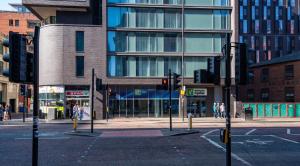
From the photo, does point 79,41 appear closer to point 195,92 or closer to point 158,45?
point 158,45

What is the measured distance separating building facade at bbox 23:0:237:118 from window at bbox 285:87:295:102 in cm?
1263

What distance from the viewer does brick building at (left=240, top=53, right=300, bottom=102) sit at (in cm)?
6084

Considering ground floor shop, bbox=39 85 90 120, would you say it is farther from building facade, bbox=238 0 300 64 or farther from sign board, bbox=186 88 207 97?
building facade, bbox=238 0 300 64

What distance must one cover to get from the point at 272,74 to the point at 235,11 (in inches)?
644

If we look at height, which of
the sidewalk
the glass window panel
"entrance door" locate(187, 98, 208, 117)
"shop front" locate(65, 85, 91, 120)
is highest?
the glass window panel

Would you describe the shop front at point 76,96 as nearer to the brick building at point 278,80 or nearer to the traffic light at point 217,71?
the brick building at point 278,80

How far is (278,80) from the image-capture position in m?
64.4

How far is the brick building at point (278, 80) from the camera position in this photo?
200 feet

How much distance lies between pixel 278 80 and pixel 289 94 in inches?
123

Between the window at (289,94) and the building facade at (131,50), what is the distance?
12.6 metres

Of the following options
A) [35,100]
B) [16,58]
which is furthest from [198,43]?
[16,58]

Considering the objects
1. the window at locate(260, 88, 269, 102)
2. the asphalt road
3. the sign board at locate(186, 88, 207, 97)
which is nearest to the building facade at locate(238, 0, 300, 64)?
the window at locate(260, 88, 269, 102)

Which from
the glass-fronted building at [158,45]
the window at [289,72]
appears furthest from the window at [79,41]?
the window at [289,72]

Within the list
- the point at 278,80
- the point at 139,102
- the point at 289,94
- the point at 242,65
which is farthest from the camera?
the point at 278,80
